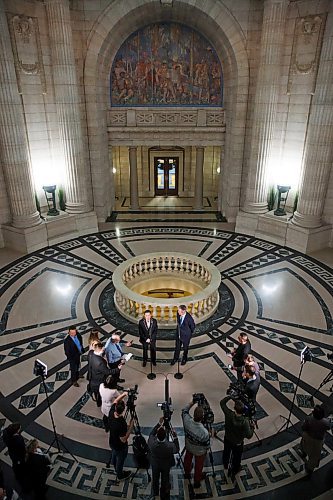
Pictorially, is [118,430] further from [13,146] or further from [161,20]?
[161,20]

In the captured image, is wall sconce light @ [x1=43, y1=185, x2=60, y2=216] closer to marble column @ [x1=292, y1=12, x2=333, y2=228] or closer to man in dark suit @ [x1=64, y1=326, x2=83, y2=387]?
man in dark suit @ [x1=64, y1=326, x2=83, y2=387]

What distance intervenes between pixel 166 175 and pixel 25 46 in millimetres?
8786

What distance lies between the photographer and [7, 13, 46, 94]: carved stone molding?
10750 mm

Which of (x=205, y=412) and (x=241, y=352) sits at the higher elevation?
(x=205, y=412)

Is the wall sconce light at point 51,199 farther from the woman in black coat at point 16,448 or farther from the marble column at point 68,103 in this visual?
the woman in black coat at point 16,448

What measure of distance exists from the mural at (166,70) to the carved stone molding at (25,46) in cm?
266

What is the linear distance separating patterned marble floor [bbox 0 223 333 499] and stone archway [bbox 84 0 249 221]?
2.62 m

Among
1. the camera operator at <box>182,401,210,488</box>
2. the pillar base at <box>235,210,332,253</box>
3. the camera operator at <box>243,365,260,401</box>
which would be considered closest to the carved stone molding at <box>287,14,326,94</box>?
the pillar base at <box>235,210,332,253</box>

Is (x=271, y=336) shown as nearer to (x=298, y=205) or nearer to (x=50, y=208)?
(x=298, y=205)

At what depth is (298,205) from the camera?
11992 millimetres

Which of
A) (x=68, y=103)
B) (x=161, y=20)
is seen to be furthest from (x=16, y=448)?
(x=161, y=20)

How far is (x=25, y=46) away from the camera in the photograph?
11047 mm

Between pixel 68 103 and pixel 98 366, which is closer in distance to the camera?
pixel 98 366

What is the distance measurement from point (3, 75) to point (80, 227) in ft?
16.7
